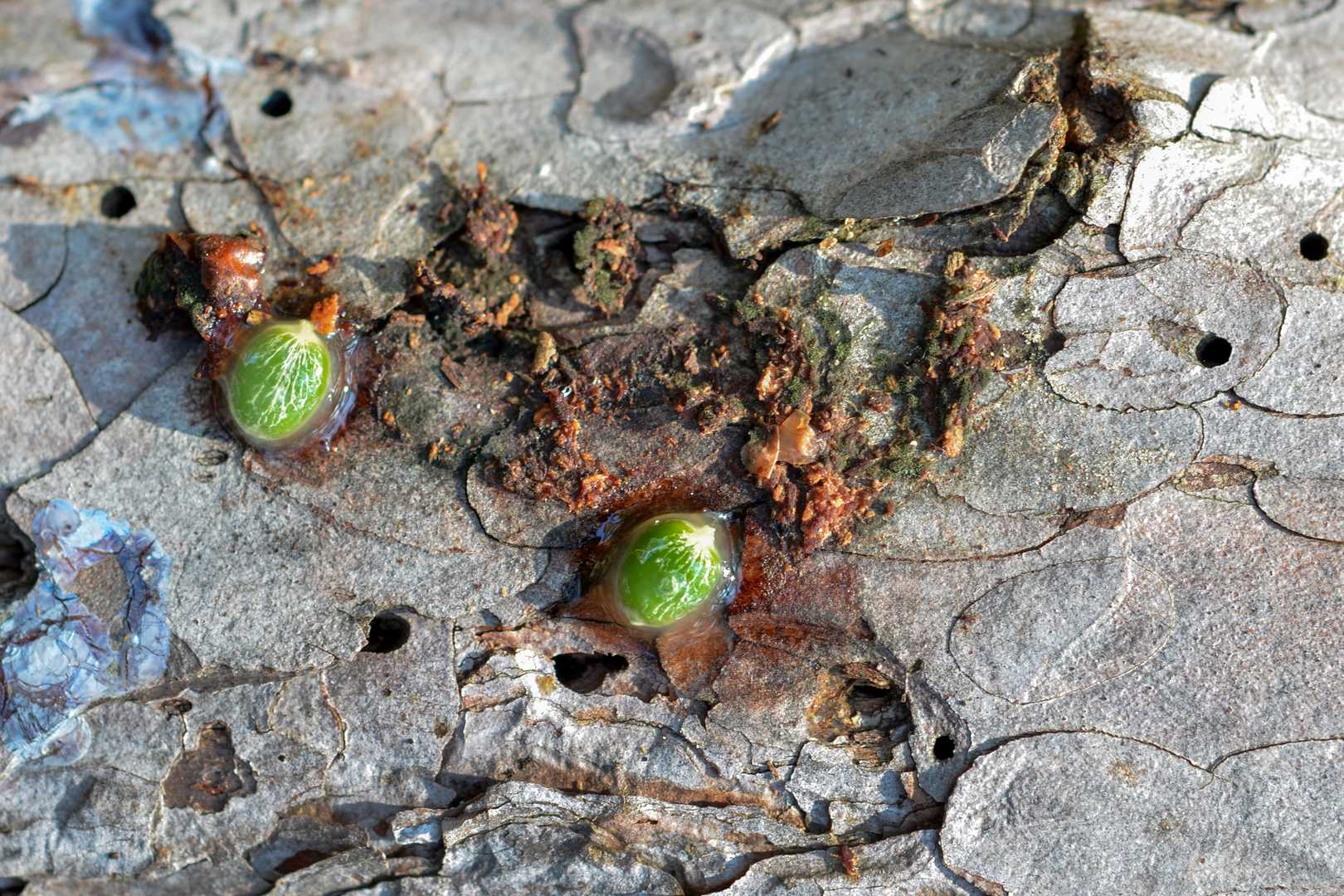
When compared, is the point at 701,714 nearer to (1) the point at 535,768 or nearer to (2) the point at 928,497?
(1) the point at 535,768

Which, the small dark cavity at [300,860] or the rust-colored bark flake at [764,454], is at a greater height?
the rust-colored bark flake at [764,454]

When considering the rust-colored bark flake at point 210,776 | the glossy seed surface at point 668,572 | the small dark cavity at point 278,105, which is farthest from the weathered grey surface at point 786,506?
the small dark cavity at point 278,105

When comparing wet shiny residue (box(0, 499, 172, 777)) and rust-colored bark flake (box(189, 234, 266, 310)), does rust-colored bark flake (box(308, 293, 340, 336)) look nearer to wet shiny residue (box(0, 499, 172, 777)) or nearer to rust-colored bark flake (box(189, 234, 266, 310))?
rust-colored bark flake (box(189, 234, 266, 310))

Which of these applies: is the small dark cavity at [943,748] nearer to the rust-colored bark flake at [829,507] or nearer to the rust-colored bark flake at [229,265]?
the rust-colored bark flake at [829,507]

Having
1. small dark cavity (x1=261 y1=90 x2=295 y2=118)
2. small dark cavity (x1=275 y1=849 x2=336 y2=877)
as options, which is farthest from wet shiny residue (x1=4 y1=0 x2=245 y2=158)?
small dark cavity (x1=275 y1=849 x2=336 y2=877)

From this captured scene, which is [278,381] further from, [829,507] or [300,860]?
[829,507]

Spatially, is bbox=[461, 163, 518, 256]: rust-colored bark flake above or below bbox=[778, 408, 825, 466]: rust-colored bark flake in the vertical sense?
above

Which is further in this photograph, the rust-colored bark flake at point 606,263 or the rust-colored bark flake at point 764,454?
the rust-colored bark flake at point 606,263
